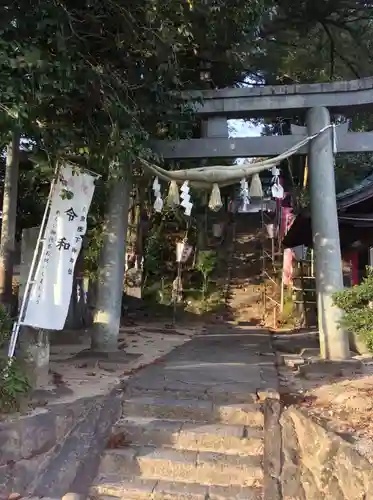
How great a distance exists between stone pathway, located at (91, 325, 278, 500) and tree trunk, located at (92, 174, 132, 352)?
1.63 metres

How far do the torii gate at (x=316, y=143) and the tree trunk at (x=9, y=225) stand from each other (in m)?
2.54

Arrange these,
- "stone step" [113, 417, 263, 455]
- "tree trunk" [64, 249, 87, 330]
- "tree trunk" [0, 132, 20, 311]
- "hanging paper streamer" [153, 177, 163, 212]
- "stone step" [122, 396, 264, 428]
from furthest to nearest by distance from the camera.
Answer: "tree trunk" [64, 249, 87, 330] < "tree trunk" [0, 132, 20, 311] < "hanging paper streamer" [153, 177, 163, 212] < "stone step" [122, 396, 264, 428] < "stone step" [113, 417, 263, 455]

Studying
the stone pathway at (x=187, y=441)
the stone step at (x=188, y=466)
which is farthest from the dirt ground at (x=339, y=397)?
the stone step at (x=188, y=466)

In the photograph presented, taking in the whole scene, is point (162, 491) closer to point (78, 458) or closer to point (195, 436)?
point (195, 436)

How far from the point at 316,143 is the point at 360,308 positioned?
3.80 m

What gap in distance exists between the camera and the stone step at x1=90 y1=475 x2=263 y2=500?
423cm

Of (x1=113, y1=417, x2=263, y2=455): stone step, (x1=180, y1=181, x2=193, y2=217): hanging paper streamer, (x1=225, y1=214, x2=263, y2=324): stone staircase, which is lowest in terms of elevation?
(x1=113, y1=417, x2=263, y2=455): stone step

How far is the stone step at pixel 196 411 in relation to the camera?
5.14 meters

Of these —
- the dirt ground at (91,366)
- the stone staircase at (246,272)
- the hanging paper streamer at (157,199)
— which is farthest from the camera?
the stone staircase at (246,272)

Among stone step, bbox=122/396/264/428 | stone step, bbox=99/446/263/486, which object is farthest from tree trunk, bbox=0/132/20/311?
stone step, bbox=99/446/263/486

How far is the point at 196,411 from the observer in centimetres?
526

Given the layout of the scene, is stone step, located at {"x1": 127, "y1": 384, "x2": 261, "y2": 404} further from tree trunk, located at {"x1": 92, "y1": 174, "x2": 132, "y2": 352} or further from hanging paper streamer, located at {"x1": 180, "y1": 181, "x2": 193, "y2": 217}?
hanging paper streamer, located at {"x1": 180, "y1": 181, "x2": 193, "y2": 217}

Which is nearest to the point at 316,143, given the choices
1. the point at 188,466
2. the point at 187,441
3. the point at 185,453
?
the point at 187,441

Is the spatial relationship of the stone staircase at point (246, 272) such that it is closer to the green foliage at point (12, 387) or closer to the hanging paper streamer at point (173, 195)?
the hanging paper streamer at point (173, 195)
